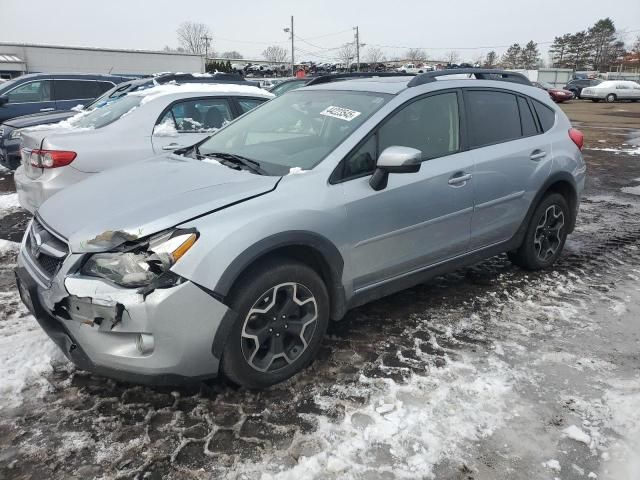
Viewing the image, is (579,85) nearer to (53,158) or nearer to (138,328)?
(53,158)

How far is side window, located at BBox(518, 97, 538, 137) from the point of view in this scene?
439cm

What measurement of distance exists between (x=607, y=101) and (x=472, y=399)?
1519 inches

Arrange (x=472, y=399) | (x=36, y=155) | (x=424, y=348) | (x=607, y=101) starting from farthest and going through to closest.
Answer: (x=607, y=101) < (x=36, y=155) < (x=424, y=348) < (x=472, y=399)

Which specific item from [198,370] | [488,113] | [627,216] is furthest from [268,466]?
[627,216]

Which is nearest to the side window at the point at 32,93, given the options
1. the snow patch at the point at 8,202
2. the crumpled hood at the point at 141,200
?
the snow patch at the point at 8,202

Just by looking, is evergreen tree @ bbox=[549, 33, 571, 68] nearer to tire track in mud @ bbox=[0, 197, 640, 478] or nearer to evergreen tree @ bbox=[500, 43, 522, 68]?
evergreen tree @ bbox=[500, 43, 522, 68]

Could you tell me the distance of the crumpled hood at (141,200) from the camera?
A: 2538 millimetres

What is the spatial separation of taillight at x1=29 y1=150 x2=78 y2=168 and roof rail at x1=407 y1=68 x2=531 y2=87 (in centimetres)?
336

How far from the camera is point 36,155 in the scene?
16.3 ft

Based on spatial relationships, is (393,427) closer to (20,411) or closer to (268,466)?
(268,466)

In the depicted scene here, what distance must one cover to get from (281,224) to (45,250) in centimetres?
128

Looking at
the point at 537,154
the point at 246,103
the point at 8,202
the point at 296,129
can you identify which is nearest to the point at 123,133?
the point at 246,103

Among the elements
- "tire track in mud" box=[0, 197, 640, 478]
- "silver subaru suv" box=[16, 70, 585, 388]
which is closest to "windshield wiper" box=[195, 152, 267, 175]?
"silver subaru suv" box=[16, 70, 585, 388]

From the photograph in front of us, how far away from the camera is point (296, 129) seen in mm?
3635
